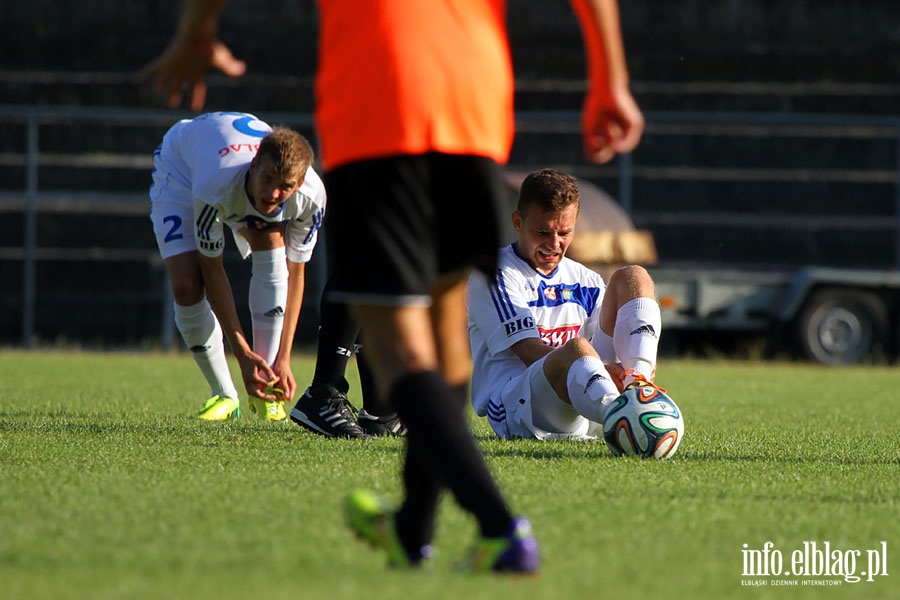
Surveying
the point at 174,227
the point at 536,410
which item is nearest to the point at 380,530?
the point at 536,410

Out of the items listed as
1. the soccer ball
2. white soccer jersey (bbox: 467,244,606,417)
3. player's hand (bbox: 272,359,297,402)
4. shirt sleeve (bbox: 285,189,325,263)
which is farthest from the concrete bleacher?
the soccer ball

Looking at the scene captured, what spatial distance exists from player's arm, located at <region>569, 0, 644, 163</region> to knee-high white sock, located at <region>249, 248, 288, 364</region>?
392 cm

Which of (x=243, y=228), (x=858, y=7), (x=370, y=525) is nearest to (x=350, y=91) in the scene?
(x=370, y=525)

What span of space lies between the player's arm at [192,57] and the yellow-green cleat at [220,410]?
12.3 feet

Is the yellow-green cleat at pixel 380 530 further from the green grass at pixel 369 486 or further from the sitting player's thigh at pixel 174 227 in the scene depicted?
the sitting player's thigh at pixel 174 227

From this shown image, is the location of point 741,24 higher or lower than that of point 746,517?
higher

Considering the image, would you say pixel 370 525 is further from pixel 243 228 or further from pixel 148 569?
pixel 243 228

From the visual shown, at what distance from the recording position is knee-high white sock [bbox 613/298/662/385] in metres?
5.45

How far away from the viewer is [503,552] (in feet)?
9.37

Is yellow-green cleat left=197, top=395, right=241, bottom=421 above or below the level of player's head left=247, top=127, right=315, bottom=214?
below

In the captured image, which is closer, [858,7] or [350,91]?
[350,91]

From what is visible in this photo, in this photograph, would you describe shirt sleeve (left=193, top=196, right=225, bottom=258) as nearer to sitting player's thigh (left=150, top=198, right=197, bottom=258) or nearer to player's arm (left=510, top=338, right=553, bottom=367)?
sitting player's thigh (left=150, top=198, right=197, bottom=258)

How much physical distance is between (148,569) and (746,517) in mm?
1765

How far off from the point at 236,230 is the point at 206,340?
26.4 inches
